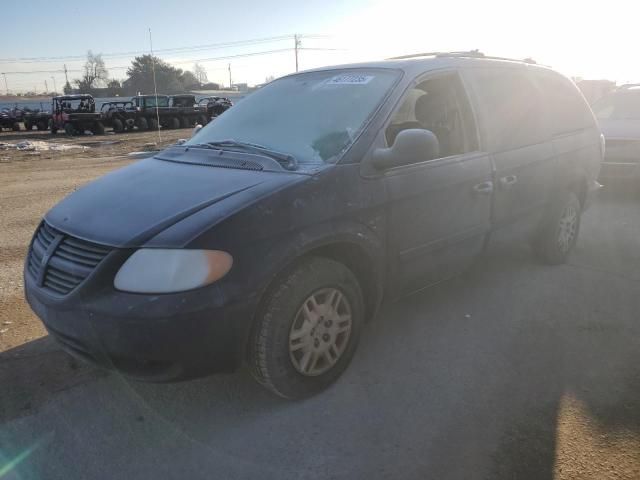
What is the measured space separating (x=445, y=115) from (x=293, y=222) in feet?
5.69

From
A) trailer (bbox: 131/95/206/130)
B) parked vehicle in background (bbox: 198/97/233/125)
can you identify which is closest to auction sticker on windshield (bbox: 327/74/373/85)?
trailer (bbox: 131/95/206/130)

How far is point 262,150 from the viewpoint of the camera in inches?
119

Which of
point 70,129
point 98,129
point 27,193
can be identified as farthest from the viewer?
point 98,129

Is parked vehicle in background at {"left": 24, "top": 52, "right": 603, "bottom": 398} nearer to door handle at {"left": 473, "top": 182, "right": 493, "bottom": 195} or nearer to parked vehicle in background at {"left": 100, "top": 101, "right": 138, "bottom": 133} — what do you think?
door handle at {"left": 473, "top": 182, "right": 493, "bottom": 195}

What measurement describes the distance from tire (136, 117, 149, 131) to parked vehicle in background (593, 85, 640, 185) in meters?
25.1

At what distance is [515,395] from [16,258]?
4719mm

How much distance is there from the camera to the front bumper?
218 cm

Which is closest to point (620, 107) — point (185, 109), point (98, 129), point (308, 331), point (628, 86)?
point (628, 86)

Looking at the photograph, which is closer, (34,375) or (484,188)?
(34,375)

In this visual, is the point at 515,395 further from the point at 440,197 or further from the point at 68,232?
the point at 68,232

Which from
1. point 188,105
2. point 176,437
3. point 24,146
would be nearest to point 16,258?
point 176,437

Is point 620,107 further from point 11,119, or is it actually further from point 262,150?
point 11,119

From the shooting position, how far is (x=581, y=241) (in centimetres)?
571

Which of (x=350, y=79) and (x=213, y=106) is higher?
(x=213, y=106)
